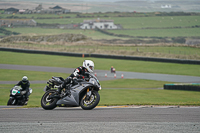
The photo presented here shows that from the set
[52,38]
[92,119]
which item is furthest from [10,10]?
[92,119]

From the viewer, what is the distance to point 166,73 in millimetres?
39094

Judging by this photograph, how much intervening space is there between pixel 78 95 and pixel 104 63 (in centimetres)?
3682

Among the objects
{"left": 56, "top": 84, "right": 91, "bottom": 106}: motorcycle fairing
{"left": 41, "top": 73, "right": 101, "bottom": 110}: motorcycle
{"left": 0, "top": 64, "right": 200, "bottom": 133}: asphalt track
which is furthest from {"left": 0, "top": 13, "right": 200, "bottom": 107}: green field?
{"left": 0, "top": 64, "right": 200, "bottom": 133}: asphalt track

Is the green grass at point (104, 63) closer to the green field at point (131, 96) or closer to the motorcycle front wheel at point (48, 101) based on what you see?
the green field at point (131, 96)

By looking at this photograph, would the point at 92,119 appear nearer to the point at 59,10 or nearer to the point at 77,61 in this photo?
the point at 77,61

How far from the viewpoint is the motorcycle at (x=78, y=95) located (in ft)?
37.8

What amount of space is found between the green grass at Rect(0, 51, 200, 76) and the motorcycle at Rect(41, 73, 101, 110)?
28398 mm

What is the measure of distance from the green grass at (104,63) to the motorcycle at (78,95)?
93.2ft

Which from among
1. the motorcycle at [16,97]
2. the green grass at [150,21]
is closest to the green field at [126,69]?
the motorcycle at [16,97]

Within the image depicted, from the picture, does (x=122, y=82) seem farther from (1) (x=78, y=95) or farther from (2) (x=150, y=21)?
(2) (x=150, y=21)

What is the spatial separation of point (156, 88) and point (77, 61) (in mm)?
23384

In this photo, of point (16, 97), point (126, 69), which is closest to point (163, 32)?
point (126, 69)

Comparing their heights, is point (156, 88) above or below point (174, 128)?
below

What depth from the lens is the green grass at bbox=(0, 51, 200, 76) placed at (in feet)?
136
